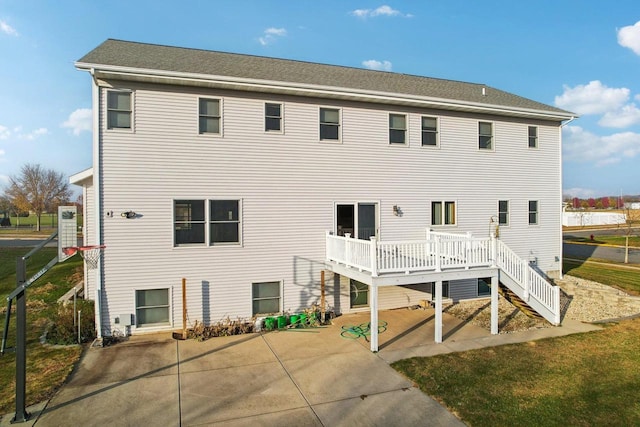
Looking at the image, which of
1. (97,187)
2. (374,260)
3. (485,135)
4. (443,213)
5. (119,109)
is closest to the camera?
(374,260)

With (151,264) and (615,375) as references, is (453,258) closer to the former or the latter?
(615,375)

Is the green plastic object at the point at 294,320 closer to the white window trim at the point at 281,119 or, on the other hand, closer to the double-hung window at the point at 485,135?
the white window trim at the point at 281,119

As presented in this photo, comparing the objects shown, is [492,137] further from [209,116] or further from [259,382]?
[259,382]

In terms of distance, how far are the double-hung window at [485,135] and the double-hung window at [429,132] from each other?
2.00 meters

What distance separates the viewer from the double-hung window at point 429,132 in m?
13.5

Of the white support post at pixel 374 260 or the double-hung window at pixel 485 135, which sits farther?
the double-hung window at pixel 485 135

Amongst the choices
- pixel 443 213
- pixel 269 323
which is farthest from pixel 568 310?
pixel 269 323

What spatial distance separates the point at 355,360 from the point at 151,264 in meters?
6.04

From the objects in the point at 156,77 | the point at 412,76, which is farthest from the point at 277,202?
the point at 412,76

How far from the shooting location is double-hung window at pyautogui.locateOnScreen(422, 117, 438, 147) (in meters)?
13.5

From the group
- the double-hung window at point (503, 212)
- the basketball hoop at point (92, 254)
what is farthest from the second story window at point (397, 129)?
the basketball hoop at point (92, 254)

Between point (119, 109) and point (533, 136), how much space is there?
14831 millimetres

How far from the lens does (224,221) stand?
11219 millimetres

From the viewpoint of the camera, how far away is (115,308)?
33.7 ft
